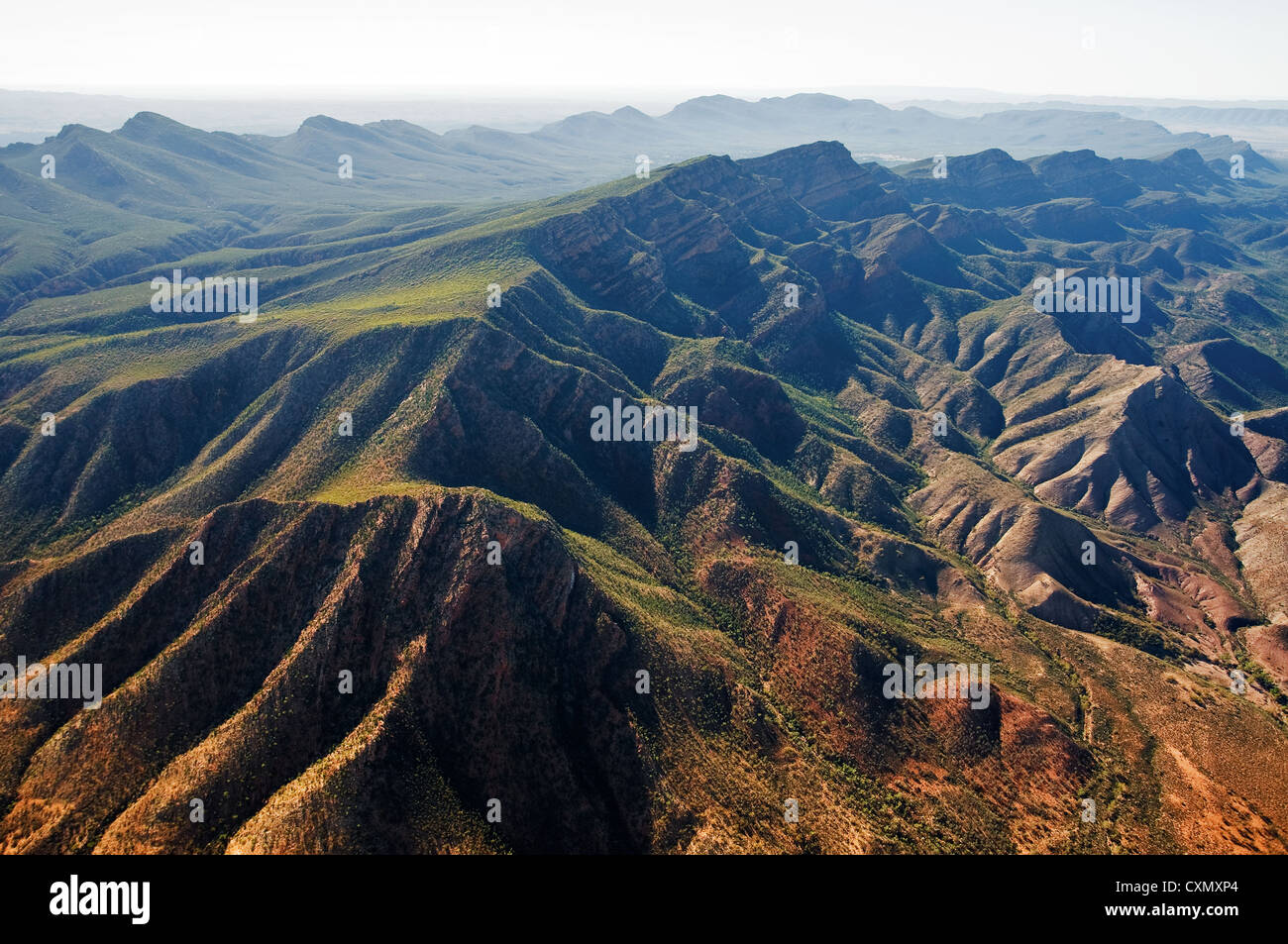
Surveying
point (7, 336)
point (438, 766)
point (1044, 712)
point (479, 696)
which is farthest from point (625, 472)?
point (7, 336)

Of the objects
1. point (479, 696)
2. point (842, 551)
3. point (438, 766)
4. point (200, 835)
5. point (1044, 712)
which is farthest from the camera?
point (842, 551)

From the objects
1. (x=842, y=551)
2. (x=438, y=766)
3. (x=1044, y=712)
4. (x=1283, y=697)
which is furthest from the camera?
(x=842, y=551)

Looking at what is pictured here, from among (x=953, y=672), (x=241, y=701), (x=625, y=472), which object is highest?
(x=625, y=472)

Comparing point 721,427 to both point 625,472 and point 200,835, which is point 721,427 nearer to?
point 625,472

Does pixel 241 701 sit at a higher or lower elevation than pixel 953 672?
higher

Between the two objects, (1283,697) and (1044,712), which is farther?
(1283,697)
